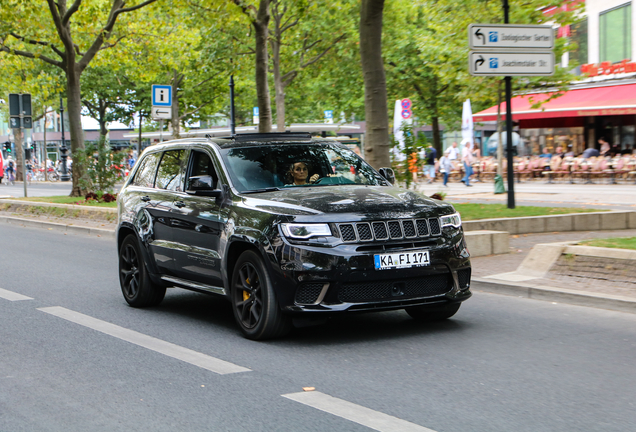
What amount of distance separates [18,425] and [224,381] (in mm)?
1313

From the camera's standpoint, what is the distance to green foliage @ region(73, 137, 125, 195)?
21625 mm

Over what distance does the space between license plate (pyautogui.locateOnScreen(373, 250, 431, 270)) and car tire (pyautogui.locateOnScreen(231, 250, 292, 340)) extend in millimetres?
824

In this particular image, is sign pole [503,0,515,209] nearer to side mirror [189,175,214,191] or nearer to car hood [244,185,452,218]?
car hood [244,185,452,218]

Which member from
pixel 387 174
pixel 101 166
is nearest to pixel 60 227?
pixel 101 166

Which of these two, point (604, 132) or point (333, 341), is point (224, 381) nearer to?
point (333, 341)

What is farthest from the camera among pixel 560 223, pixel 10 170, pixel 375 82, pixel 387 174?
pixel 10 170

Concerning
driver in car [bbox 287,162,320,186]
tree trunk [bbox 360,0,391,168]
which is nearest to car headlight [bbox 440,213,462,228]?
driver in car [bbox 287,162,320,186]

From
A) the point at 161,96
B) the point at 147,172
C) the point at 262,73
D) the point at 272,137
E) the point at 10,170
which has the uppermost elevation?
the point at 262,73

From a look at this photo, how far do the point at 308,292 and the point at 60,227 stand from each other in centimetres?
1370

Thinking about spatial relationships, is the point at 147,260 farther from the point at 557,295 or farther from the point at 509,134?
the point at 509,134

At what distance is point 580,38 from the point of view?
1379 inches

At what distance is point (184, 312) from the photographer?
8.20m

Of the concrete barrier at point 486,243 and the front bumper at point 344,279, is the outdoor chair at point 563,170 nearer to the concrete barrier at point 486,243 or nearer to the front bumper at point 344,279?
the concrete barrier at point 486,243

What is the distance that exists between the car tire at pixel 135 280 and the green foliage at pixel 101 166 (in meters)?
13.3
